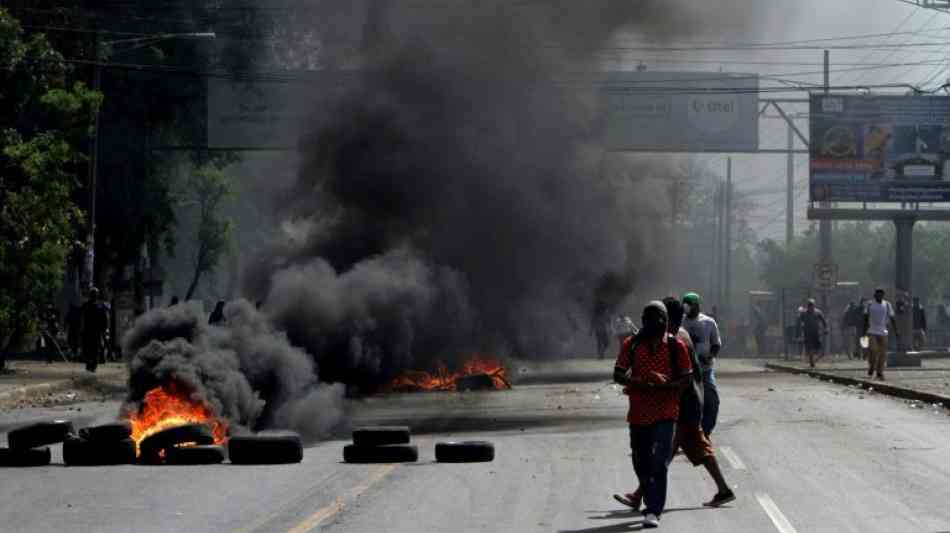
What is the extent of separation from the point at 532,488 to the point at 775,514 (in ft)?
7.94

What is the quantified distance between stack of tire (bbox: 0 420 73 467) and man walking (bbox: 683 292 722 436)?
6412 millimetres

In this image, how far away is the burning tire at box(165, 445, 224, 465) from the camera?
49.8 ft

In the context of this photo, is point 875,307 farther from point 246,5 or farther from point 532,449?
point 246,5

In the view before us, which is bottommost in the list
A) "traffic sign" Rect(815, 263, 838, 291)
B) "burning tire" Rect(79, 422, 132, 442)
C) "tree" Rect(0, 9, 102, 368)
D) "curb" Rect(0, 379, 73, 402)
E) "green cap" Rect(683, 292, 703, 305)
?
"curb" Rect(0, 379, 73, 402)

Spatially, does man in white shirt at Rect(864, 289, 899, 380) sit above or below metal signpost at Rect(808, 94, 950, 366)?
below

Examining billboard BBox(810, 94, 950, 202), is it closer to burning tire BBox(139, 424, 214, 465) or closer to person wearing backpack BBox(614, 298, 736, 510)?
burning tire BBox(139, 424, 214, 465)

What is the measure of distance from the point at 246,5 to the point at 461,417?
2081cm

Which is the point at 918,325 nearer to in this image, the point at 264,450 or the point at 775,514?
the point at 264,450

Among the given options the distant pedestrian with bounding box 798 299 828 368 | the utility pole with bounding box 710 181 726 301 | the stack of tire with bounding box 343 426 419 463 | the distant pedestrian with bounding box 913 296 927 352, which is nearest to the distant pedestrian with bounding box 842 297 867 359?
the distant pedestrian with bounding box 913 296 927 352

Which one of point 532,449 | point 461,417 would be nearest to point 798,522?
point 532,449

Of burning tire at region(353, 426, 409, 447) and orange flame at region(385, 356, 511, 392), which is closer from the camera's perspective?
burning tire at region(353, 426, 409, 447)

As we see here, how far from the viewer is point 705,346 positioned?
14914 mm

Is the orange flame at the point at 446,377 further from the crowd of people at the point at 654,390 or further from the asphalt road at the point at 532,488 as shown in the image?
the crowd of people at the point at 654,390

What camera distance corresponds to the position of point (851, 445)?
687 inches
